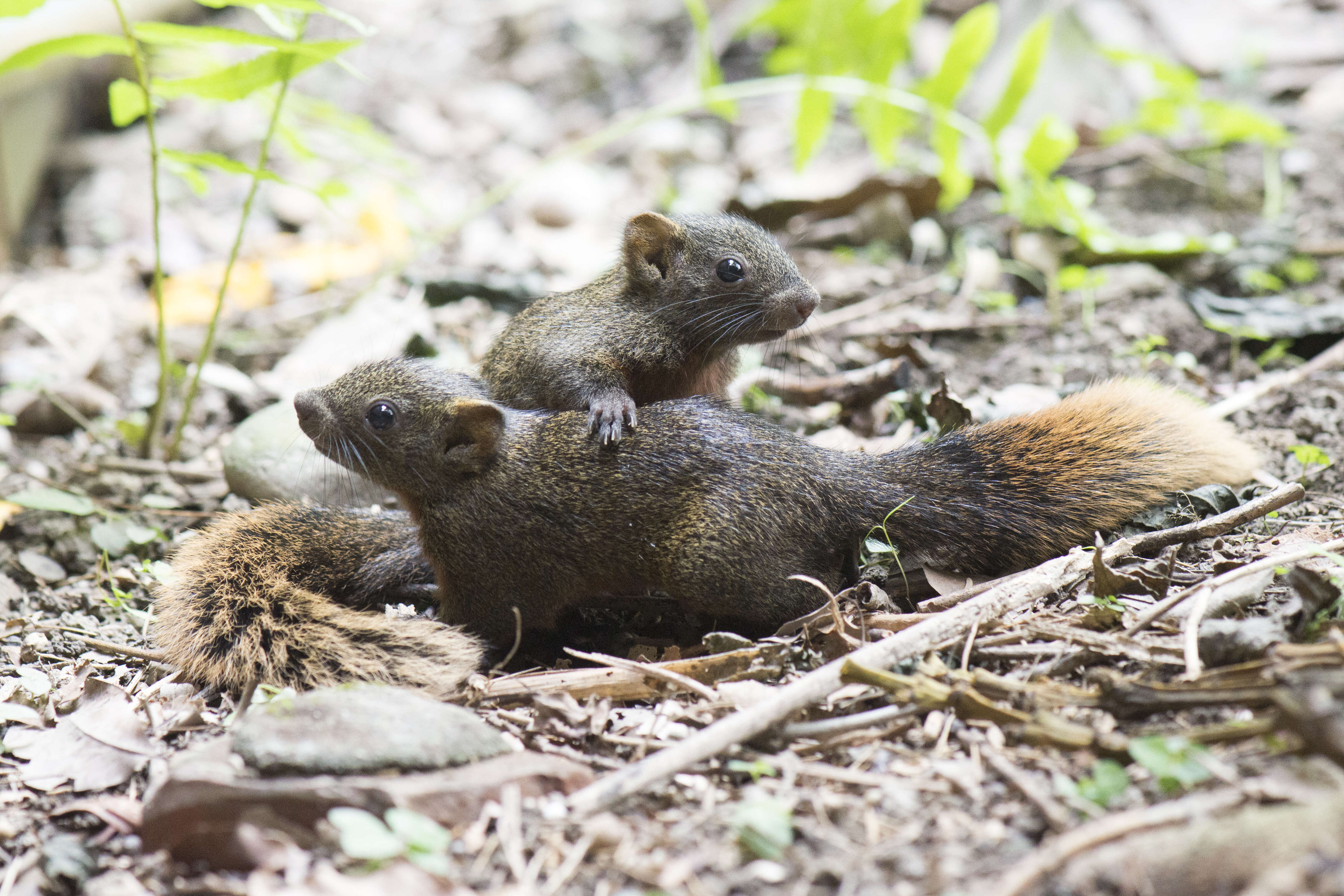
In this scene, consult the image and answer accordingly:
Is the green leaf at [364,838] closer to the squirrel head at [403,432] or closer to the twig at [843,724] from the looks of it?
the twig at [843,724]

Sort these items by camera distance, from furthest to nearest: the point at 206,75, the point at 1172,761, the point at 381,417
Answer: the point at 206,75
the point at 381,417
the point at 1172,761

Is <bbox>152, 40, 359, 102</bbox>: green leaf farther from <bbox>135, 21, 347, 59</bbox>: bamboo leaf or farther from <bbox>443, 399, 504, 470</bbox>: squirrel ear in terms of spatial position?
<bbox>443, 399, 504, 470</bbox>: squirrel ear

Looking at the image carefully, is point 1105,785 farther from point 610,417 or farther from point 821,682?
point 610,417

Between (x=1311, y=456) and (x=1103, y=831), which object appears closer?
(x=1103, y=831)

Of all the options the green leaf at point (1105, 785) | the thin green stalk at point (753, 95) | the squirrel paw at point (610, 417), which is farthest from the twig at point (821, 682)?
the thin green stalk at point (753, 95)

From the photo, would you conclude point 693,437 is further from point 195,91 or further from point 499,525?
point 195,91

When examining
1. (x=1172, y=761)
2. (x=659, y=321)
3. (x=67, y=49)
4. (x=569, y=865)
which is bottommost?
(x=569, y=865)

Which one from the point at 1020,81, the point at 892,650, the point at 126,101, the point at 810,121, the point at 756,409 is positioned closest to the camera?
the point at 892,650

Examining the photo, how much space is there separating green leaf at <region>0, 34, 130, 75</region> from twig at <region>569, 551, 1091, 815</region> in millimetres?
4190

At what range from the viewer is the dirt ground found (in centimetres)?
275

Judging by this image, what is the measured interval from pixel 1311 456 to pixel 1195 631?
6.34ft

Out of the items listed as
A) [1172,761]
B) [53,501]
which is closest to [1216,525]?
[1172,761]

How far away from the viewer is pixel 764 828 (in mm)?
2768

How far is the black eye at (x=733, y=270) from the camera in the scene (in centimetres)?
527
